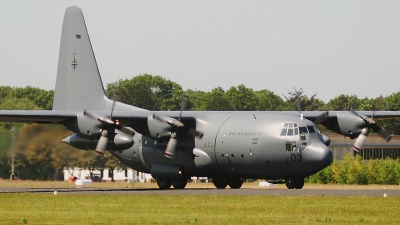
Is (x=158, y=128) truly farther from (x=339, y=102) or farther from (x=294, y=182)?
(x=339, y=102)

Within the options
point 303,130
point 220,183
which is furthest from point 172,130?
point 303,130

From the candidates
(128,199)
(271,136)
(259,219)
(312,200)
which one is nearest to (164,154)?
(271,136)

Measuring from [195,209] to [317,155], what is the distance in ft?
35.6

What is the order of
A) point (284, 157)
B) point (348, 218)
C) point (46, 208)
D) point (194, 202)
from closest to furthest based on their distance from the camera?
point (348, 218), point (46, 208), point (194, 202), point (284, 157)

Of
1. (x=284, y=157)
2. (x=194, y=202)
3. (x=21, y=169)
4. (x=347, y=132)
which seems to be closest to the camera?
(x=194, y=202)

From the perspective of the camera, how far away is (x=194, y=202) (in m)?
29.7

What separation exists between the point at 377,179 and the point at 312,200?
2684 centimetres

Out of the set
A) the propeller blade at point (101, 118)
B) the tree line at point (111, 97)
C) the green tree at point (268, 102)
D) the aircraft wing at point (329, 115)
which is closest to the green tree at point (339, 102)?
the tree line at point (111, 97)

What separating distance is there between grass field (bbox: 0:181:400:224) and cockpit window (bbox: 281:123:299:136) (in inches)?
218

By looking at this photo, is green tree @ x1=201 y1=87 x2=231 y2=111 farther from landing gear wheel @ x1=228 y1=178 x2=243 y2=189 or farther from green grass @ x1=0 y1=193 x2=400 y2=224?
green grass @ x1=0 y1=193 x2=400 y2=224

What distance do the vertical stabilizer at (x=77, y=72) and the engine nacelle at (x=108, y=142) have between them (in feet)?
16.0

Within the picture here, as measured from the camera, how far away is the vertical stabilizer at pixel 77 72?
148ft

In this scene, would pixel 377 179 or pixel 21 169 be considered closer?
pixel 21 169

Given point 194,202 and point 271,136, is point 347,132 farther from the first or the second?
point 194,202
